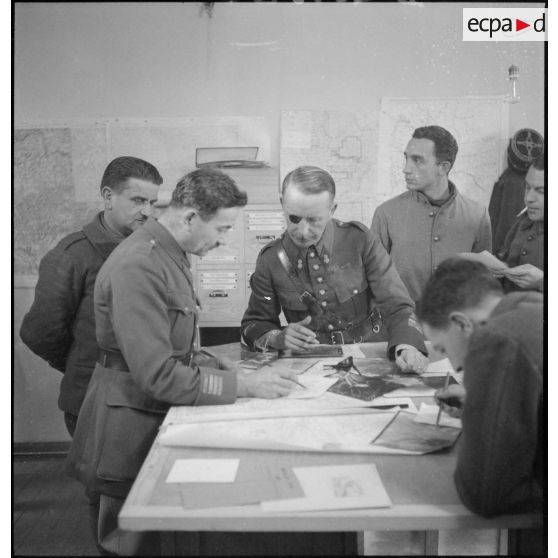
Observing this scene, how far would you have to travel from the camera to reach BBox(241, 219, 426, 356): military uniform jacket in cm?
266

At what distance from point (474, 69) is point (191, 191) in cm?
181

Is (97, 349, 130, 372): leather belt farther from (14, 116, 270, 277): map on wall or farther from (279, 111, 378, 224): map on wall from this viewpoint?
(279, 111, 378, 224): map on wall

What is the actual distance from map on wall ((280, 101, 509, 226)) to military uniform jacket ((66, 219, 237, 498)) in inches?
72.3

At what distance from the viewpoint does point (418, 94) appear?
130 inches

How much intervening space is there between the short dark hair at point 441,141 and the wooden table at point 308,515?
83.9 inches

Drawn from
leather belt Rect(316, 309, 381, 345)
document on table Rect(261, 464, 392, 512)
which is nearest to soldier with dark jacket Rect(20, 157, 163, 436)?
leather belt Rect(316, 309, 381, 345)

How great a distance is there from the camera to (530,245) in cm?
198

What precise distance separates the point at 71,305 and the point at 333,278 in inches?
45.1

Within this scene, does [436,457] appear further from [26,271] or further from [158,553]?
[26,271]

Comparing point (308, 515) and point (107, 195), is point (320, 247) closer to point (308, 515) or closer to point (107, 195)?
point (107, 195)

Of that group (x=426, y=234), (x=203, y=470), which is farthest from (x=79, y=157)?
(x=203, y=470)

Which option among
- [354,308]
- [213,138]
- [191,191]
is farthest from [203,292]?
[191,191]

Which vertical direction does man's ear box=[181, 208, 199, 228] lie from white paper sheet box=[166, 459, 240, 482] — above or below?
above

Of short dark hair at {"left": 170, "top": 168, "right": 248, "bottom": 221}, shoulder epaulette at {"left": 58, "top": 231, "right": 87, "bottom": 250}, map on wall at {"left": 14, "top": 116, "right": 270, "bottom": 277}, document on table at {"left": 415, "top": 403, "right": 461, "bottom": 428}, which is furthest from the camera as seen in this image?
shoulder epaulette at {"left": 58, "top": 231, "right": 87, "bottom": 250}
